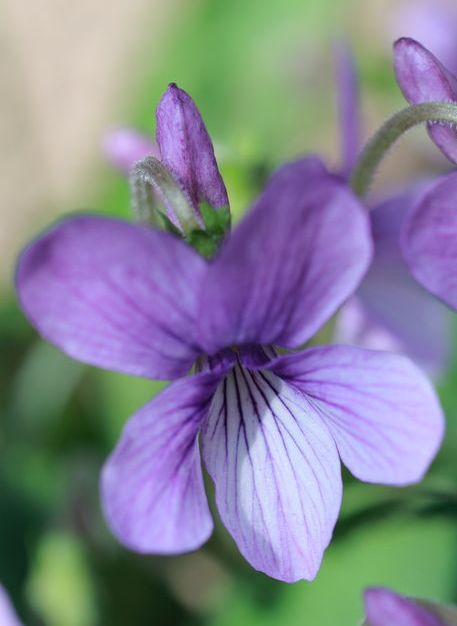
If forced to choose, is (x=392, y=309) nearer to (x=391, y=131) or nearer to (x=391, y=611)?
(x=391, y=131)

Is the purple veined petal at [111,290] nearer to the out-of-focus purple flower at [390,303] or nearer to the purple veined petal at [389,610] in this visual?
the purple veined petal at [389,610]

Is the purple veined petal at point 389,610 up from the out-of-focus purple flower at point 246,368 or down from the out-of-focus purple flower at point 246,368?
down

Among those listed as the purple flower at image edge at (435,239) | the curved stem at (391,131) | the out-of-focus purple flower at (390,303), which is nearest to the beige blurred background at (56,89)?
the out-of-focus purple flower at (390,303)

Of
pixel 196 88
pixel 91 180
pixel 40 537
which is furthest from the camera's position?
pixel 91 180

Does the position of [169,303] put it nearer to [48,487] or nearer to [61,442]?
[48,487]

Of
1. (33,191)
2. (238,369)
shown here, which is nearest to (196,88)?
(33,191)

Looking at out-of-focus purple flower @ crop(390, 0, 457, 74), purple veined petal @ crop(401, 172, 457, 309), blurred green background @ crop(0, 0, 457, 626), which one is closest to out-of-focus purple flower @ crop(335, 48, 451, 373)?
blurred green background @ crop(0, 0, 457, 626)

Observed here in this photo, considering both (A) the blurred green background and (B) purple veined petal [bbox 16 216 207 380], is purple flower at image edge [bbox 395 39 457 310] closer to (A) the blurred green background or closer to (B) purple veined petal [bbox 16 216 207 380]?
(B) purple veined petal [bbox 16 216 207 380]
